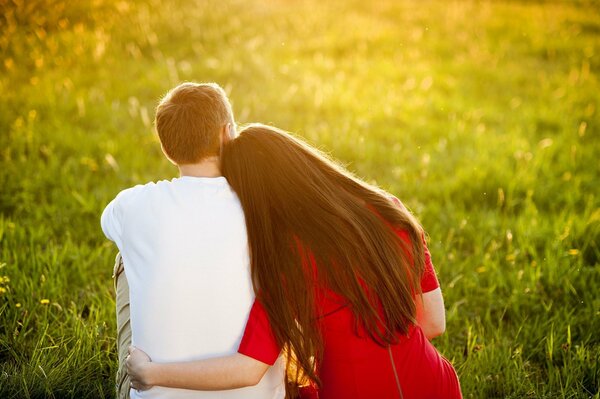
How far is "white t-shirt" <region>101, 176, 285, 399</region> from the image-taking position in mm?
2068

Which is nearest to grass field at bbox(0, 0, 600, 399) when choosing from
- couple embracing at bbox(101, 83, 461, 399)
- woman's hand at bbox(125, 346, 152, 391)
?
woman's hand at bbox(125, 346, 152, 391)

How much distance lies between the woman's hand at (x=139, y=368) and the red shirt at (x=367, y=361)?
350 millimetres

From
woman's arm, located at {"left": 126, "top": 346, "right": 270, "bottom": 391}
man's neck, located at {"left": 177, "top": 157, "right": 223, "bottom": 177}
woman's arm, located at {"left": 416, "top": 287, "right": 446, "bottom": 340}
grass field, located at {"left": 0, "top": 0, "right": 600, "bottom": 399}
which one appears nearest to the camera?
woman's arm, located at {"left": 126, "top": 346, "right": 270, "bottom": 391}

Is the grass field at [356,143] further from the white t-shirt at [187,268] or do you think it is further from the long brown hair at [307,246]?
the long brown hair at [307,246]

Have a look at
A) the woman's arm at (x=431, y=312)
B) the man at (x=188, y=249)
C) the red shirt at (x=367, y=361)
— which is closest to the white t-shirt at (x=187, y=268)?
the man at (x=188, y=249)

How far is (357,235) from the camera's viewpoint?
2.09 metres

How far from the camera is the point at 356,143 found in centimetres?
562

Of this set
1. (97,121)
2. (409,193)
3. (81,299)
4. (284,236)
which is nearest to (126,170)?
(97,121)

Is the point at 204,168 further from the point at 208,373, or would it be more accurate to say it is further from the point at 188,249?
the point at 208,373

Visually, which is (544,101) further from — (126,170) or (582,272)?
(126,170)

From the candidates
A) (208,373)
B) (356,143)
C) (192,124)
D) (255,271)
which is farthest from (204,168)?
(356,143)

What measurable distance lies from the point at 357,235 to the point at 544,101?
5741 millimetres

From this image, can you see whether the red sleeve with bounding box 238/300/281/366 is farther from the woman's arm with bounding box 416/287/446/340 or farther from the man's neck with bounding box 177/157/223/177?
the woman's arm with bounding box 416/287/446/340

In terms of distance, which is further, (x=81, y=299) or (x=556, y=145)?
(x=556, y=145)
